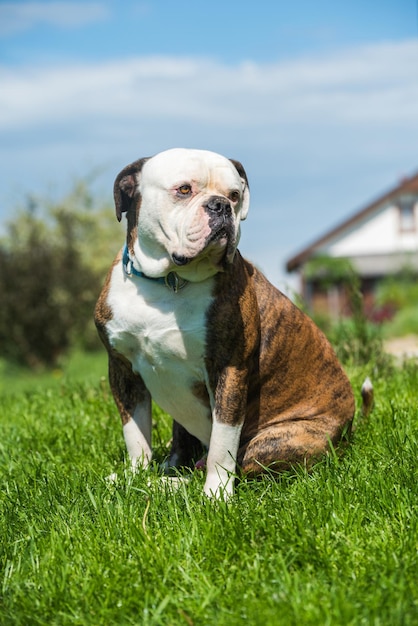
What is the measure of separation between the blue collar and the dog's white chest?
2cm

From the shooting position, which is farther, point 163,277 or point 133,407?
point 133,407

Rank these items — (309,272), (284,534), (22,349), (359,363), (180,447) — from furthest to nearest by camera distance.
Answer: (309,272), (22,349), (359,363), (180,447), (284,534)

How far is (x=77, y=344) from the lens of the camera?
2166cm

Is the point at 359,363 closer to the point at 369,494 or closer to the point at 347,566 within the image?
the point at 369,494

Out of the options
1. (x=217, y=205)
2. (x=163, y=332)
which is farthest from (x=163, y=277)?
(x=217, y=205)

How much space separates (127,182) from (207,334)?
2.60 feet

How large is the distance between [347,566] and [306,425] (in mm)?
1206

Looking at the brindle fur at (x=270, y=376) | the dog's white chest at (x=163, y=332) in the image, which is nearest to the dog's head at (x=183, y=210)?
the dog's white chest at (x=163, y=332)

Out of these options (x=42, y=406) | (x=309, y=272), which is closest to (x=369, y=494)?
(x=42, y=406)

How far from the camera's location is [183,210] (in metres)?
3.56

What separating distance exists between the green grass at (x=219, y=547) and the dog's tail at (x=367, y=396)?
1.49 feet

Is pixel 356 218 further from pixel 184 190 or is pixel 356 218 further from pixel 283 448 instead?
pixel 184 190

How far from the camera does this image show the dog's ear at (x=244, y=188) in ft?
12.7

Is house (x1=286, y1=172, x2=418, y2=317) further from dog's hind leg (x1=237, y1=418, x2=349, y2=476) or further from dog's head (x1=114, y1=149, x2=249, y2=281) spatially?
dog's head (x1=114, y1=149, x2=249, y2=281)
